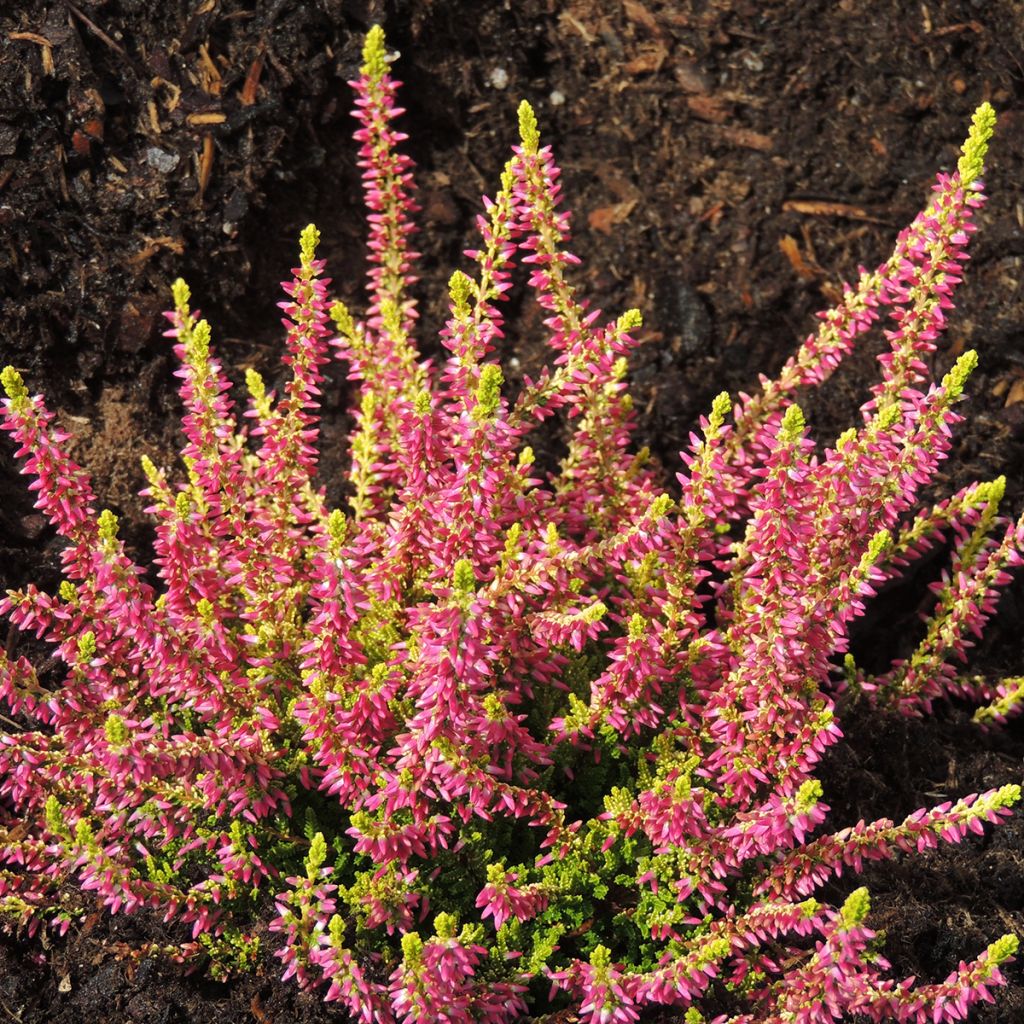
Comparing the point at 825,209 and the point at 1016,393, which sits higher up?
the point at 825,209

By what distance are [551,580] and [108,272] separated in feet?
5.90

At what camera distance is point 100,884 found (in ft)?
7.93

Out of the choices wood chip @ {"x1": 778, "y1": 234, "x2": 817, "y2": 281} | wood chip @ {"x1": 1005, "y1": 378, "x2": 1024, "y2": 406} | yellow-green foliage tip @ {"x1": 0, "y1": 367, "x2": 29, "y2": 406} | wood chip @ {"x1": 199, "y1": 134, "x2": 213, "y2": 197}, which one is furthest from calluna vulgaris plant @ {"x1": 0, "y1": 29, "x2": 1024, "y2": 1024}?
wood chip @ {"x1": 778, "y1": 234, "x2": 817, "y2": 281}

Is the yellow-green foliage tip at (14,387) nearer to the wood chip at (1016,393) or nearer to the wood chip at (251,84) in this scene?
the wood chip at (251,84)

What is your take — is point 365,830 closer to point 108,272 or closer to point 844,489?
point 844,489

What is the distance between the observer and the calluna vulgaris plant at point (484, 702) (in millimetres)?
2285

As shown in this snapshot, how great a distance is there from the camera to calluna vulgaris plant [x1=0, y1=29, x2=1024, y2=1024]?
2.29 metres

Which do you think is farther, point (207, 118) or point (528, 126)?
point (207, 118)

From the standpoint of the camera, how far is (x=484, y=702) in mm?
2281

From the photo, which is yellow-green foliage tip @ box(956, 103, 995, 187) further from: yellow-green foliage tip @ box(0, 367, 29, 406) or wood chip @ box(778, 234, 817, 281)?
yellow-green foliage tip @ box(0, 367, 29, 406)

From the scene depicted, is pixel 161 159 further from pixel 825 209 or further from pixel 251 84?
pixel 825 209

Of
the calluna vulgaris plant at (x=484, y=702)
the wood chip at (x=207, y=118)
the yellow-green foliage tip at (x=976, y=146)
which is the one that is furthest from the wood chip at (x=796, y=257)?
the wood chip at (x=207, y=118)

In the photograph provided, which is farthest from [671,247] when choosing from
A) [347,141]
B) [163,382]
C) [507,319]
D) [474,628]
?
[474,628]

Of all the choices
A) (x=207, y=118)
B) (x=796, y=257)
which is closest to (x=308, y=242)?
(x=207, y=118)
